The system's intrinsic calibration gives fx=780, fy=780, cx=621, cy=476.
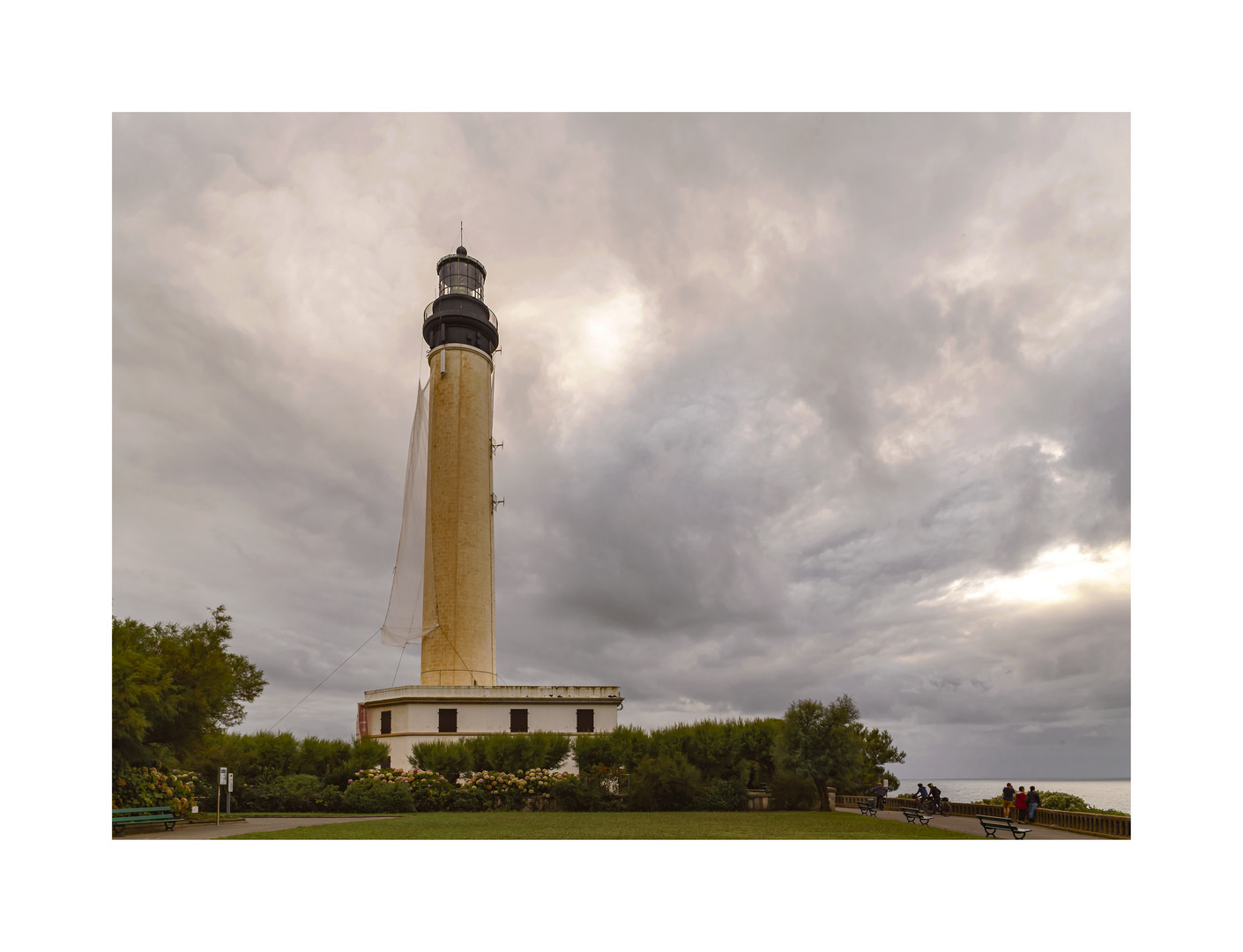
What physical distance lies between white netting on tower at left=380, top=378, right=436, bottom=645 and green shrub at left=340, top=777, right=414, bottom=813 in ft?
23.6

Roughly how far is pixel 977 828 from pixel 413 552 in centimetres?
2122

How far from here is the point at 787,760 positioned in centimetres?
2322

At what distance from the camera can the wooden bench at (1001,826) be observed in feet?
50.3

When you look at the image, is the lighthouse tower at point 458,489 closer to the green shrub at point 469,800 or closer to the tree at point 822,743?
the green shrub at point 469,800

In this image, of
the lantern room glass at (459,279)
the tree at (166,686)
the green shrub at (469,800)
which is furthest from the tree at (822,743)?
the lantern room glass at (459,279)

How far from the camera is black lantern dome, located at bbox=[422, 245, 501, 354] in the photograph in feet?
109

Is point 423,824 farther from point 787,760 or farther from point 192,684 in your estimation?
point 787,760

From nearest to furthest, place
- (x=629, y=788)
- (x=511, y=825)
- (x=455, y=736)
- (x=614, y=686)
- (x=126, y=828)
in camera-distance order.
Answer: (x=126, y=828), (x=511, y=825), (x=629, y=788), (x=455, y=736), (x=614, y=686)

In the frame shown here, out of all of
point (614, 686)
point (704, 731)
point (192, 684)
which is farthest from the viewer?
point (614, 686)

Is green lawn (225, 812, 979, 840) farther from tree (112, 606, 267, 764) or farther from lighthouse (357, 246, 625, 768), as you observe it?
lighthouse (357, 246, 625, 768)

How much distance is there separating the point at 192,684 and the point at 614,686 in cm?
1466

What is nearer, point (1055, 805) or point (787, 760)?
point (1055, 805)

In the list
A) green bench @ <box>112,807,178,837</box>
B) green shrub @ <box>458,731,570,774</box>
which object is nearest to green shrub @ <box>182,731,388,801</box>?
green shrub @ <box>458,731,570,774</box>

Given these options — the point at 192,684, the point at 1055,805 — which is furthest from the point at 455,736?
the point at 1055,805
